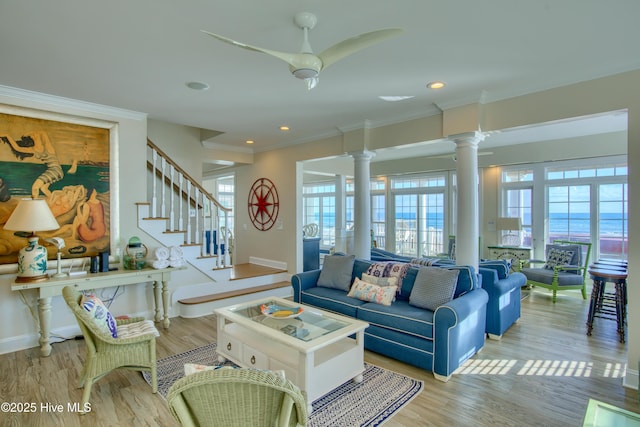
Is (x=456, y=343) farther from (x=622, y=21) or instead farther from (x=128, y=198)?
(x=128, y=198)

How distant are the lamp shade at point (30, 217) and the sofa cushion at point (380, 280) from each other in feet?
11.3

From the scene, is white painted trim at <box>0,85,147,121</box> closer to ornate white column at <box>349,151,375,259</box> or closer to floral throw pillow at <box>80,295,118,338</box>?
floral throw pillow at <box>80,295,118,338</box>

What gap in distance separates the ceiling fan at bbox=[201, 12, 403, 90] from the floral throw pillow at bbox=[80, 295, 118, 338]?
2196 mm

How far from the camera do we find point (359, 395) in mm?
2711

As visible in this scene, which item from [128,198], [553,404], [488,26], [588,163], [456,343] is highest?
[488,26]

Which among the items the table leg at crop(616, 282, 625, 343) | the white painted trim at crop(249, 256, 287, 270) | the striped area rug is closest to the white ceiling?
the table leg at crop(616, 282, 625, 343)

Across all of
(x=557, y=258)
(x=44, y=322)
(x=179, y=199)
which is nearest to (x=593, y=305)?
(x=557, y=258)

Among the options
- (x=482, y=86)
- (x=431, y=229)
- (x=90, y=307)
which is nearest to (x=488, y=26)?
(x=482, y=86)

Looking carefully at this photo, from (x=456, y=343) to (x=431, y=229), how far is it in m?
5.47

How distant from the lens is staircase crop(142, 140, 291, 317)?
4.61 meters

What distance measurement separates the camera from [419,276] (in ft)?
12.0

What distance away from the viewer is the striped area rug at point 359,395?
241cm

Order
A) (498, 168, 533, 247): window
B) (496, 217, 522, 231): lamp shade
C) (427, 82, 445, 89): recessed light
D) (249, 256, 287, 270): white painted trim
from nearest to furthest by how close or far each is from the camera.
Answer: (427, 82, 445, 89): recessed light → (249, 256, 287, 270): white painted trim → (496, 217, 522, 231): lamp shade → (498, 168, 533, 247): window

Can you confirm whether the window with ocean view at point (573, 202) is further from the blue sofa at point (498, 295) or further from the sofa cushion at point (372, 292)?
the sofa cushion at point (372, 292)
